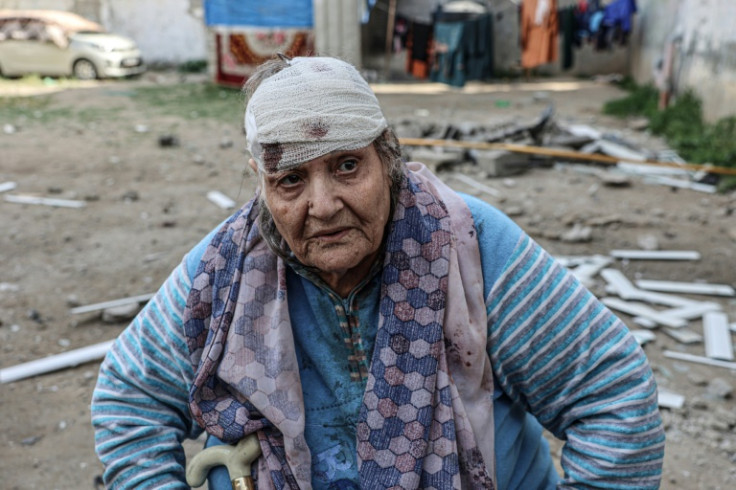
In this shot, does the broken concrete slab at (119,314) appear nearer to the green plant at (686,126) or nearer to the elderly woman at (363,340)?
the elderly woman at (363,340)

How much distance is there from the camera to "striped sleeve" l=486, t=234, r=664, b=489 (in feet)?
5.08

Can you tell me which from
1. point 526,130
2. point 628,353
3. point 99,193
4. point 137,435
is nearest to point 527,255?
point 628,353

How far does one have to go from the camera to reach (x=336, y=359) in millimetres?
1730

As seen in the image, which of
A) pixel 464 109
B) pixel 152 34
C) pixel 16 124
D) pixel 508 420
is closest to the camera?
pixel 508 420

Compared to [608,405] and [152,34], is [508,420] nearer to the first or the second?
[608,405]

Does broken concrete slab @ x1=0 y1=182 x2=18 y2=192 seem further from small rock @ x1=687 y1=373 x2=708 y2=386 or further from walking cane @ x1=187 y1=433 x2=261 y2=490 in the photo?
small rock @ x1=687 y1=373 x2=708 y2=386

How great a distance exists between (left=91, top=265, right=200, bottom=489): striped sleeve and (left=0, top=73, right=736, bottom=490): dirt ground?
1.47ft

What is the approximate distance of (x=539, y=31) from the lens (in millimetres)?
14680

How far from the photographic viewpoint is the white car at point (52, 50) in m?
16.5

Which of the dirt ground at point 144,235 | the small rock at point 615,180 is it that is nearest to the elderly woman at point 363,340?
the dirt ground at point 144,235

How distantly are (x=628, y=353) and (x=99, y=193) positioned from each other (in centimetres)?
662

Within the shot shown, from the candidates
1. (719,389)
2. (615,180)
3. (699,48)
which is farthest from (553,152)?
(719,389)

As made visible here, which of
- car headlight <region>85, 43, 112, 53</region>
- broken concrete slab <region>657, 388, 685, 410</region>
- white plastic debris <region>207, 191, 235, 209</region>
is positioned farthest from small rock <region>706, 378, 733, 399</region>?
car headlight <region>85, 43, 112, 53</region>

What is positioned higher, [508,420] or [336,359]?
[336,359]
